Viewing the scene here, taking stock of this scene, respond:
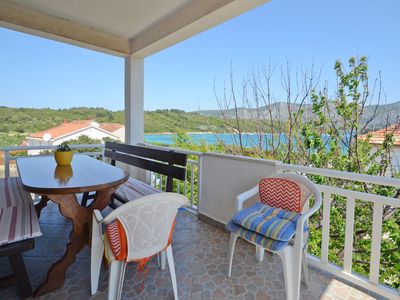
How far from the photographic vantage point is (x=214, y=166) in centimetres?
261

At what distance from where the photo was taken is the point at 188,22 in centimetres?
263

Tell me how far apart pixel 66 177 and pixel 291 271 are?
66.3 inches

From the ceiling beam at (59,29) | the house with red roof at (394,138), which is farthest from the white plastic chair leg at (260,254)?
the ceiling beam at (59,29)

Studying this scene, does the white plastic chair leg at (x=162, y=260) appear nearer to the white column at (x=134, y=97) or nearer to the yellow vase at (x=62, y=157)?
the yellow vase at (x=62, y=157)

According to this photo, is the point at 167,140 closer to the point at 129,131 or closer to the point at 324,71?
the point at 129,131

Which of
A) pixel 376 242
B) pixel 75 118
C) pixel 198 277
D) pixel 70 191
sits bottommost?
pixel 198 277

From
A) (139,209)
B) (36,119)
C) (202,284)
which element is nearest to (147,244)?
(139,209)

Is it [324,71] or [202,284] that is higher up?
[324,71]

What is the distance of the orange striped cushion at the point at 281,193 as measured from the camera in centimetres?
172

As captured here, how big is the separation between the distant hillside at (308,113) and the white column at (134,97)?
1655 millimetres

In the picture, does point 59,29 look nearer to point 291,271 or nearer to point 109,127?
point 291,271

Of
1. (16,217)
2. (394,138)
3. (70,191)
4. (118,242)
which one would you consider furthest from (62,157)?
(394,138)

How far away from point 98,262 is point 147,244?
1.63 feet

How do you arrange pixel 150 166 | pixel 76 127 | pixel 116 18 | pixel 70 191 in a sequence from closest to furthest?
1. pixel 70 191
2. pixel 150 166
3. pixel 116 18
4. pixel 76 127
